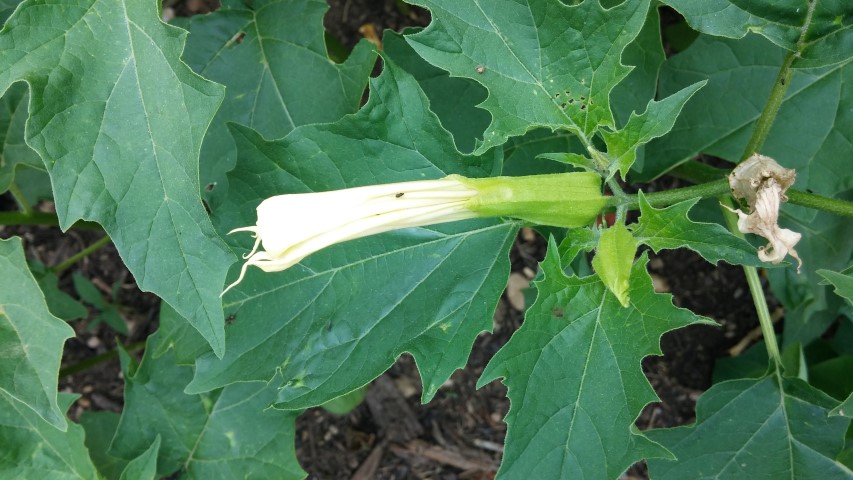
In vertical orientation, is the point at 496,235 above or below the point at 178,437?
above

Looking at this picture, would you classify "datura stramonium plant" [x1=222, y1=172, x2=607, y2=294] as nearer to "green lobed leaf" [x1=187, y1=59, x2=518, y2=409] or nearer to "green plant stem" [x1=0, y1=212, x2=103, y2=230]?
"green lobed leaf" [x1=187, y1=59, x2=518, y2=409]

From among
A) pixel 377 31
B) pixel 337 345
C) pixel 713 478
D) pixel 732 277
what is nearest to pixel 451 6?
pixel 337 345

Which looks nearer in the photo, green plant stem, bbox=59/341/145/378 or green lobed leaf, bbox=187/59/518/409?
green lobed leaf, bbox=187/59/518/409

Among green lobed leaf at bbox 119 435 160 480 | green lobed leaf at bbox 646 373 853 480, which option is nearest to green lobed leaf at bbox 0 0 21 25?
green lobed leaf at bbox 119 435 160 480

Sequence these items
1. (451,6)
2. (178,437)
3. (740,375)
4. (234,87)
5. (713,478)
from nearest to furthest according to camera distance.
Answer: (451,6)
(713,478)
(234,87)
(178,437)
(740,375)

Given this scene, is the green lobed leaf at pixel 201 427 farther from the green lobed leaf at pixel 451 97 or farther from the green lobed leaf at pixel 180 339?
the green lobed leaf at pixel 451 97

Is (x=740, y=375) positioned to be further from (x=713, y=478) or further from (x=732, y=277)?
(x=713, y=478)

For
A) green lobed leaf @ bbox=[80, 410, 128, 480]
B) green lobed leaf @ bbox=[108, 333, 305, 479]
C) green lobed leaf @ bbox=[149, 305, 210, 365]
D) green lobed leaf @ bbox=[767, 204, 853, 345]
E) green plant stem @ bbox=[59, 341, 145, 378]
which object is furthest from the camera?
green plant stem @ bbox=[59, 341, 145, 378]

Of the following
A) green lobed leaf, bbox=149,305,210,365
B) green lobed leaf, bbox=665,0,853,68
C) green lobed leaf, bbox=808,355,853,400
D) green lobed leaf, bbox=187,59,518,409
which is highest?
green lobed leaf, bbox=665,0,853,68

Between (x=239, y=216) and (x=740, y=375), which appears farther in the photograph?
(x=740, y=375)
